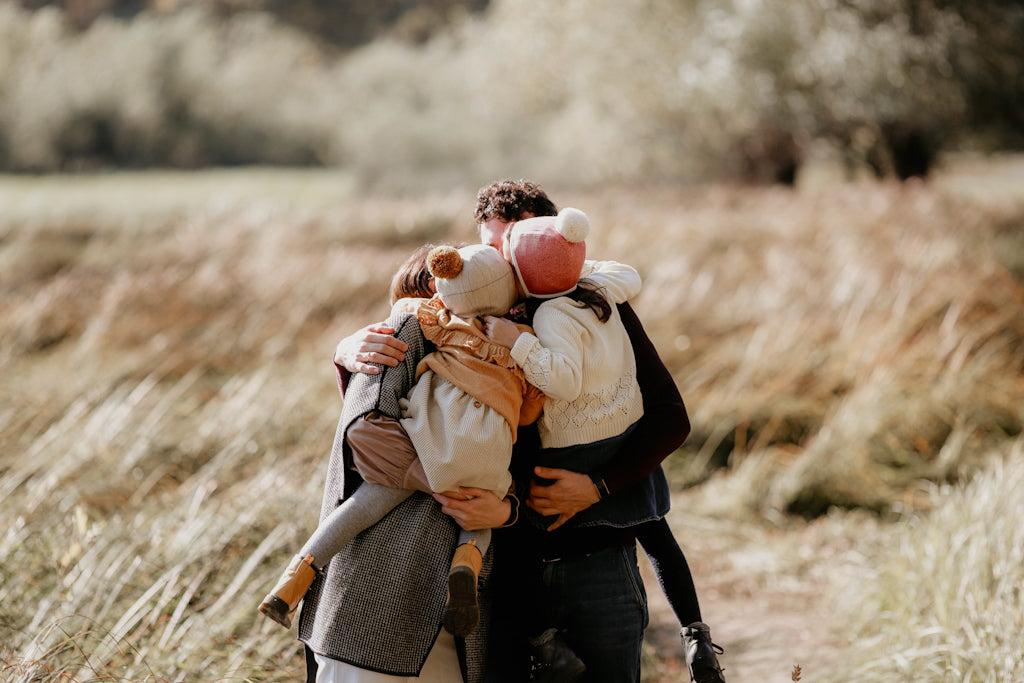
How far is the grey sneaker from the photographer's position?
2227 millimetres

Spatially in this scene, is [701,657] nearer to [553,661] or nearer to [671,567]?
[671,567]

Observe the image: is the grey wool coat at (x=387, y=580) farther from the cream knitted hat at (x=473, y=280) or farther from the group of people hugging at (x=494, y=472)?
the cream knitted hat at (x=473, y=280)

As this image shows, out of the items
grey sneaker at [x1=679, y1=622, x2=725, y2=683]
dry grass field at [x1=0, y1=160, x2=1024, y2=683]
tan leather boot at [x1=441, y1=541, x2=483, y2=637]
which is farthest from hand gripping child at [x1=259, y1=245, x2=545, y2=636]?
dry grass field at [x1=0, y1=160, x2=1024, y2=683]

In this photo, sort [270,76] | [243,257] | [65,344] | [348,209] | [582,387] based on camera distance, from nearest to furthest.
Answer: [582,387] < [65,344] < [243,257] < [348,209] < [270,76]

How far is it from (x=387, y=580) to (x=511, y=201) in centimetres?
86

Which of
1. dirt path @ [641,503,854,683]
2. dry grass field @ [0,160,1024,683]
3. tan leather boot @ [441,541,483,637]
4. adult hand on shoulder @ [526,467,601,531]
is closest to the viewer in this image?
tan leather boot @ [441,541,483,637]

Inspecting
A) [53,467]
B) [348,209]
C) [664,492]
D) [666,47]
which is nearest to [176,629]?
[53,467]

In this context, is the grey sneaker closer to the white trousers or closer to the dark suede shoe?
the dark suede shoe

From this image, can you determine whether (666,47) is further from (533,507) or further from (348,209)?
(533,507)

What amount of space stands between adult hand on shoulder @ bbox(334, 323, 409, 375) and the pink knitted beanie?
302 mm

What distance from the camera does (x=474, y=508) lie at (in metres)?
1.92

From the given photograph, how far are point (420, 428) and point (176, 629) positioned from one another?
140 centimetres

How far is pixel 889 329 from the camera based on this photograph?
5.70 m

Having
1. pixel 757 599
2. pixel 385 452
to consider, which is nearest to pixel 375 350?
pixel 385 452
